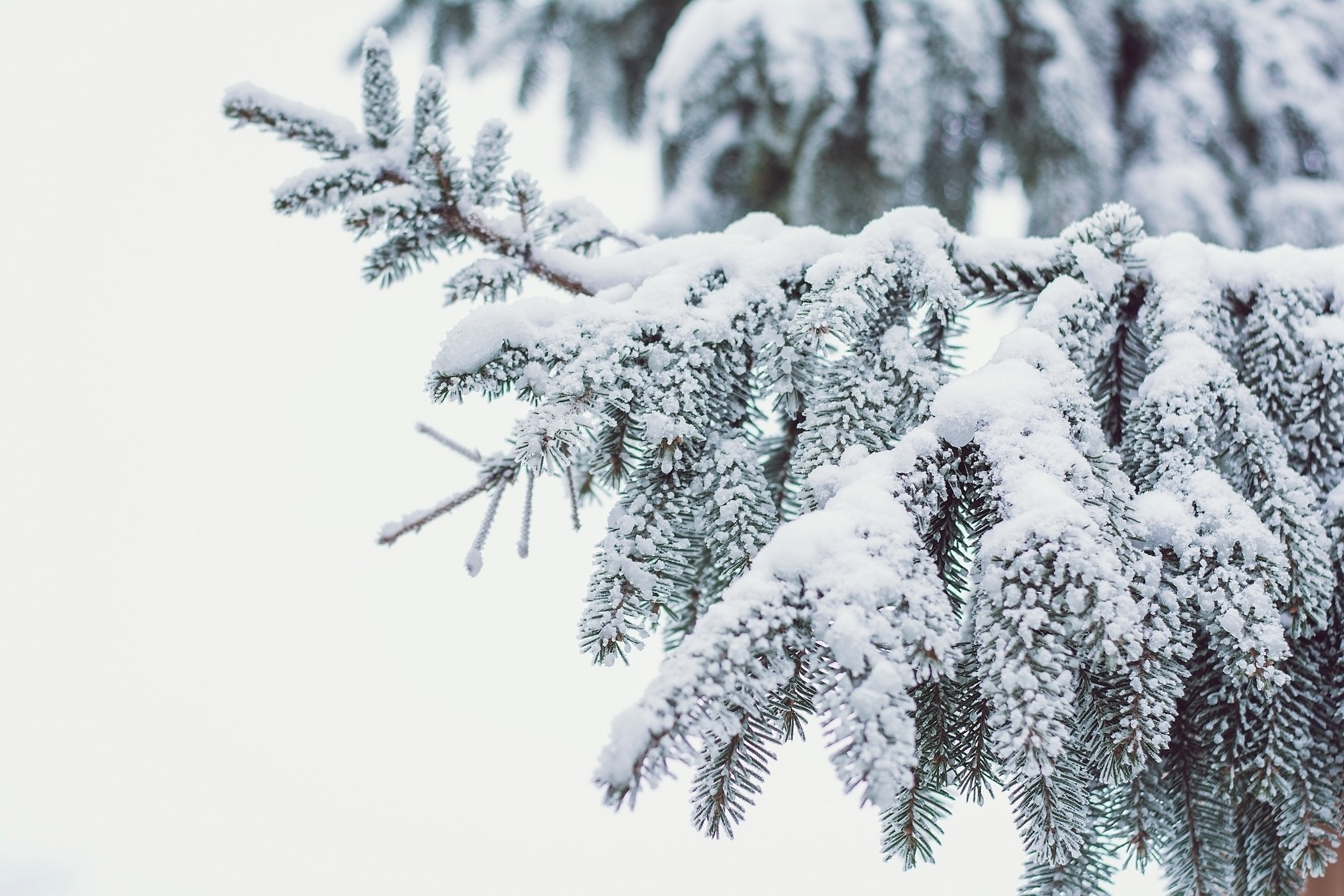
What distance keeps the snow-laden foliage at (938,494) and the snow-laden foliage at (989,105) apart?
1.42m

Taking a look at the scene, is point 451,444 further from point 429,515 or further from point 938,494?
point 938,494

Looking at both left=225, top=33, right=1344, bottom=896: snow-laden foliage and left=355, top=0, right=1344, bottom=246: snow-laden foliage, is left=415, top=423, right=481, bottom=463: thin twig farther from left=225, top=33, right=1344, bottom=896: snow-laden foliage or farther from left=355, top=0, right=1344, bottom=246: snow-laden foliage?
left=355, top=0, right=1344, bottom=246: snow-laden foliage

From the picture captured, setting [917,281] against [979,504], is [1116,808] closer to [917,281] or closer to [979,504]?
[979,504]

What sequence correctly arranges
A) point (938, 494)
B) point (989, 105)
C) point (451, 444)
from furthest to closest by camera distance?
point (989, 105)
point (451, 444)
point (938, 494)

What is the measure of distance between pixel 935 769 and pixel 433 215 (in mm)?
705

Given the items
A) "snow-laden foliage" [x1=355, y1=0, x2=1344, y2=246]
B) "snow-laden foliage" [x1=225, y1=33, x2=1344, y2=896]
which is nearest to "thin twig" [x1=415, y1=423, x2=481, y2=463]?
"snow-laden foliage" [x1=225, y1=33, x2=1344, y2=896]

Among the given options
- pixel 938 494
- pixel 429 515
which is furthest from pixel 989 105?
pixel 429 515

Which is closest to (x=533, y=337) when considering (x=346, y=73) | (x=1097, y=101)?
(x=1097, y=101)

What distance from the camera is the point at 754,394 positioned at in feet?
2.68

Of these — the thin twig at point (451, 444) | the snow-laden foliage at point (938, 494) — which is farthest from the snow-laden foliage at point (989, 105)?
the thin twig at point (451, 444)

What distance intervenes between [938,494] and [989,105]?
1919 millimetres

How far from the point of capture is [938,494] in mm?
685

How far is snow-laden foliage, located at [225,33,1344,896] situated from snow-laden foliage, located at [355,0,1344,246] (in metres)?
1.42

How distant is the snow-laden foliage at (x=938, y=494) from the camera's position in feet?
1.83
